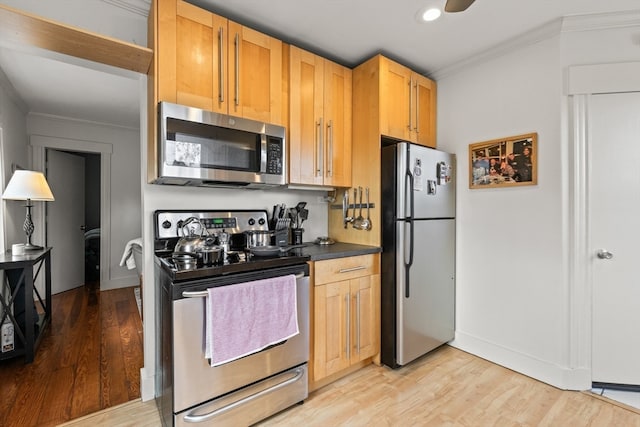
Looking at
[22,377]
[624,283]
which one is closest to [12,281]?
[22,377]

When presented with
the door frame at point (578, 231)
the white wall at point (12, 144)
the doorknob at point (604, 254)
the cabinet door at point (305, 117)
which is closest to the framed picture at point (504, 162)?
the door frame at point (578, 231)

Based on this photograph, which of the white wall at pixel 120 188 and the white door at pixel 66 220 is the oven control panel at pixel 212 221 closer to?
the white wall at pixel 120 188

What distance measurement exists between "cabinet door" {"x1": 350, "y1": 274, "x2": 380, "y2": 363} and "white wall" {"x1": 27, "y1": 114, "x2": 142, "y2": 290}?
13.6 feet

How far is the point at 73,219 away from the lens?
15.3 ft

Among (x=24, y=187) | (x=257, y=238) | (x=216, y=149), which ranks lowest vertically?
(x=257, y=238)

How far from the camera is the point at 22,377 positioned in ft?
7.00

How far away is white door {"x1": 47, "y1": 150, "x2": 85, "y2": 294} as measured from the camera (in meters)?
4.26

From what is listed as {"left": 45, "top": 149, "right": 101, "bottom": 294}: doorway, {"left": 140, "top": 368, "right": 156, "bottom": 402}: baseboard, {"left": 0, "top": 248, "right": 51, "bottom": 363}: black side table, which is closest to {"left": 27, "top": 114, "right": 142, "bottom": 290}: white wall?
{"left": 45, "top": 149, "right": 101, "bottom": 294}: doorway

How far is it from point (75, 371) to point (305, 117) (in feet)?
8.36

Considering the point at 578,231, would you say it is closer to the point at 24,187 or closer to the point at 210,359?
the point at 210,359

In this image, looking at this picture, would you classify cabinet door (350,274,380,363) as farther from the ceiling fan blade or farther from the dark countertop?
the ceiling fan blade

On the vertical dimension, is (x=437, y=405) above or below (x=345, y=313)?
below

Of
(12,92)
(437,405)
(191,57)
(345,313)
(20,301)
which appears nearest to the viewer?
(191,57)

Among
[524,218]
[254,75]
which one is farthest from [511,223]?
[254,75]
